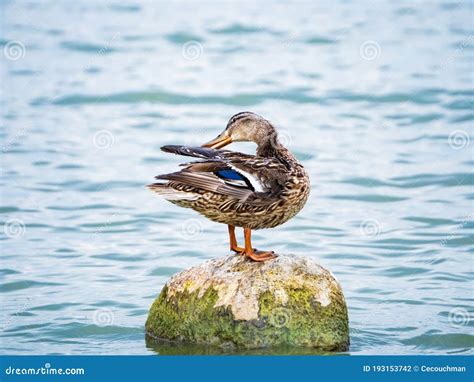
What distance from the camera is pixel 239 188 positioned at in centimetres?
909

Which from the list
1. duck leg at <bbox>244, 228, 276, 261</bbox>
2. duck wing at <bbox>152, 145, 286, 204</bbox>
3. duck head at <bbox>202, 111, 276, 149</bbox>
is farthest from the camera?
duck head at <bbox>202, 111, 276, 149</bbox>

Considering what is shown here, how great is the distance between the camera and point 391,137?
696 inches

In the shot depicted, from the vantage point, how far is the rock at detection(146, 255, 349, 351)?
29.8 ft

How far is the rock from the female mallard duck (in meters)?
0.21

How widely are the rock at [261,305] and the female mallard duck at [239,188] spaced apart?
215mm

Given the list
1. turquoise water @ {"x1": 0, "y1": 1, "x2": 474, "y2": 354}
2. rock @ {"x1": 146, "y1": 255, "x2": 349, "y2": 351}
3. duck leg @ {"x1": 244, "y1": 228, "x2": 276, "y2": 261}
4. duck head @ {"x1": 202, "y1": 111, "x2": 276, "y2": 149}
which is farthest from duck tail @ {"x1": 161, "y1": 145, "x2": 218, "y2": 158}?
turquoise water @ {"x1": 0, "y1": 1, "x2": 474, "y2": 354}

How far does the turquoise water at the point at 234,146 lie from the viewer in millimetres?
11438

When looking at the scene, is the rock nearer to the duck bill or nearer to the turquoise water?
the turquoise water

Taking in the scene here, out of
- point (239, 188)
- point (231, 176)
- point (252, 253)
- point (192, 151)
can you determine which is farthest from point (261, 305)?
point (192, 151)

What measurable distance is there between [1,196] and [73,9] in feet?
31.2

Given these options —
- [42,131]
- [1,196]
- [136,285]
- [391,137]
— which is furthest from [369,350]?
[42,131]

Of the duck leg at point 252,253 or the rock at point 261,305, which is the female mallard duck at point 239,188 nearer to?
the duck leg at point 252,253

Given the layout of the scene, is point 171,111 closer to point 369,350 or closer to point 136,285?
point 136,285

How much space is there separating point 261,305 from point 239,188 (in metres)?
0.94
